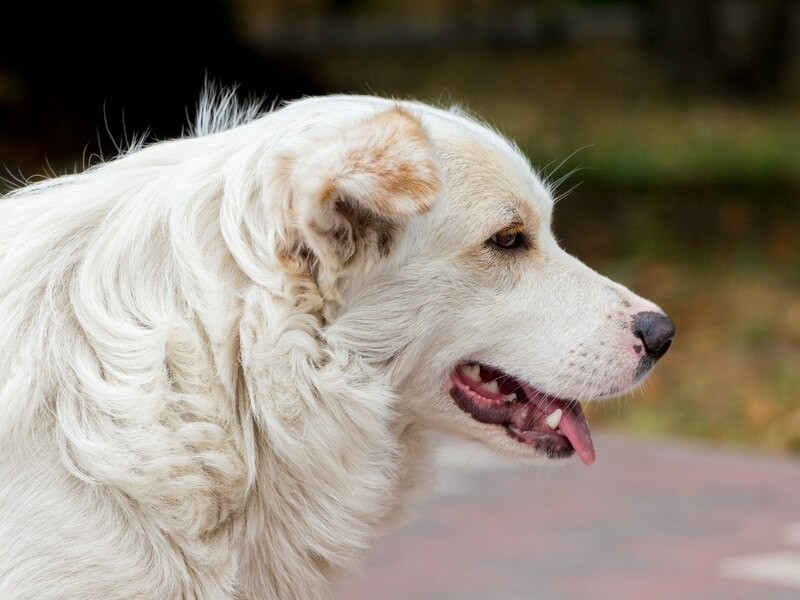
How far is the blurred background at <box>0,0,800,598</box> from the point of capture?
429 inches

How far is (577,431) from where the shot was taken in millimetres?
3840

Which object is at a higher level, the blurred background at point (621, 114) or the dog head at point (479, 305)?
the dog head at point (479, 305)

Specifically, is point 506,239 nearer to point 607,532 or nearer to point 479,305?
point 479,305

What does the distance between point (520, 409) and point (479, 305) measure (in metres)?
0.38

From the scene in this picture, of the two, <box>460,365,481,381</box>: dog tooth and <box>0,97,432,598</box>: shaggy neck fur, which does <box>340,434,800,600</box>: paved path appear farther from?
<box>0,97,432,598</box>: shaggy neck fur

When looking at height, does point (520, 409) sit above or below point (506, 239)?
below

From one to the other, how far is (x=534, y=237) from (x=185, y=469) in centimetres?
121

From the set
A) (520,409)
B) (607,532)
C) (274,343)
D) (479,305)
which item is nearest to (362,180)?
(274,343)

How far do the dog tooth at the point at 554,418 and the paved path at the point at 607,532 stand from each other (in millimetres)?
1887

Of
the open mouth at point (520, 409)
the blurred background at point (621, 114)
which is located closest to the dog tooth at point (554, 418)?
the open mouth at point (520, 409)

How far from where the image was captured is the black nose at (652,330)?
370 centimetres

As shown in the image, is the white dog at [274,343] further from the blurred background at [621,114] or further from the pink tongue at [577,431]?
the blurred background at [621,114]

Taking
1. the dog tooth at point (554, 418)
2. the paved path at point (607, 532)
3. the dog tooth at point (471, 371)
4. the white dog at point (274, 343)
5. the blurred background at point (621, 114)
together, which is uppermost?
the white dog at point (274, 343)

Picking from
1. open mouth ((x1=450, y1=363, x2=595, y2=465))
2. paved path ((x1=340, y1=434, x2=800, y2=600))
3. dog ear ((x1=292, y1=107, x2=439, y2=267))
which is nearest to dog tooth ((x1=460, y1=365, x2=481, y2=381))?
open mouth ((x1=450, y1=363, x2=595, y2=465))
